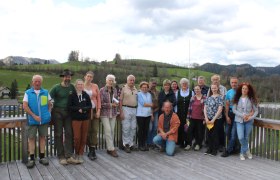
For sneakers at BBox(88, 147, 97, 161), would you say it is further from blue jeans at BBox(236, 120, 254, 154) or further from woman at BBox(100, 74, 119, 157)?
blue jeans at BBox(236, 120, 254, 154)

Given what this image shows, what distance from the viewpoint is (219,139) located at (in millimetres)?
6633

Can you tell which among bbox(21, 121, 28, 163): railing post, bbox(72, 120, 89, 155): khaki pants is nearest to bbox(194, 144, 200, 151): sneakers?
bbox(72, 120, 89, 155): khaki pants

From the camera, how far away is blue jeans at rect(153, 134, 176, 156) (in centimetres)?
622

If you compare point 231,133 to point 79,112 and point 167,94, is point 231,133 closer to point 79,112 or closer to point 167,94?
point 167,94

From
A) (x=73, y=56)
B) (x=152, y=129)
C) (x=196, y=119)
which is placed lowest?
(x=152, y=129)

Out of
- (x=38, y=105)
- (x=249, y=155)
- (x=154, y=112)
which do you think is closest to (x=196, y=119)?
(x=154, y=112)

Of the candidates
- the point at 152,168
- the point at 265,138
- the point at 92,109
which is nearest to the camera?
the point at 152,168

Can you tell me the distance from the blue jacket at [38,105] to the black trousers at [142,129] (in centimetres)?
215

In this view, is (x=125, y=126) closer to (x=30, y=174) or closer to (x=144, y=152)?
(x=144, y=152)

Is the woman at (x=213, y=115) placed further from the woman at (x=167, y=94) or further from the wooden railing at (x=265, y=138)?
the wooden railing at (x=265, y=138)

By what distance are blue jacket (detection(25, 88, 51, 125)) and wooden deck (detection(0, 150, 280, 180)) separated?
854mm

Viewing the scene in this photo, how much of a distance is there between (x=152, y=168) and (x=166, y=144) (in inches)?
48.1

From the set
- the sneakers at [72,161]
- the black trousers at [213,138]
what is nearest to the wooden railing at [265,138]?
the black trousers at [213,138]

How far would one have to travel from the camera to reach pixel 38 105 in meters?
5.05
